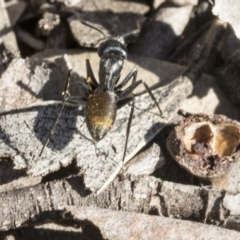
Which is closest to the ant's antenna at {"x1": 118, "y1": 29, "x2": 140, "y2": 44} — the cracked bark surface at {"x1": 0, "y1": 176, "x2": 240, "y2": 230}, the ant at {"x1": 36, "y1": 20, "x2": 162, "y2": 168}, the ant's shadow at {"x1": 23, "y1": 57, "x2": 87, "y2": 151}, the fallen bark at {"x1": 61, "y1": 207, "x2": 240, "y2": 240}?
the ant at {"x1": 36, "y1": 20, "x2": 162, "y2": 168}

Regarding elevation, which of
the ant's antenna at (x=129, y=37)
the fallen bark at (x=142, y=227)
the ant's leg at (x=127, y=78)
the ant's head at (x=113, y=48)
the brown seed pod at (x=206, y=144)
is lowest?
the fallen bark at (x=142, y=227)

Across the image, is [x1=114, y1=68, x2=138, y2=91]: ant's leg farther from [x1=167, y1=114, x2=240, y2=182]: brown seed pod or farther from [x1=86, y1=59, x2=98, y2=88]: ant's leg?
[x1=167, y1=114, x2=240, y2=182]: brown seed pod

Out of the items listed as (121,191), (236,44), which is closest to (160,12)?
(236,44)

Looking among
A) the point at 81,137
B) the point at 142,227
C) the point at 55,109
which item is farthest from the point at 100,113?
the point at 142,227

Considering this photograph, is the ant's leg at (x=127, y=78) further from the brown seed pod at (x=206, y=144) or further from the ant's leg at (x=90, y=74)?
the brown seed pod at (x=206, y=144)

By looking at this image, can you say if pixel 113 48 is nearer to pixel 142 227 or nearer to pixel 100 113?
pixel 100 113

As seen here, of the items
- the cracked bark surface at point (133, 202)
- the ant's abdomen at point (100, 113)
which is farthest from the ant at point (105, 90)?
the cracked bark surface at point (133, 202)
